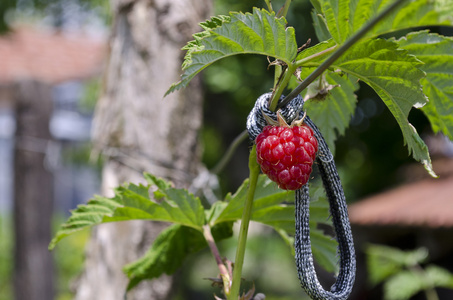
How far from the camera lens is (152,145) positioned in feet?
5.83

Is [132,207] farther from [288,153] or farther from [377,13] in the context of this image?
[377,13]

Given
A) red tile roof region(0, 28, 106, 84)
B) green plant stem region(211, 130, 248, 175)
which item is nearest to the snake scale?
green plant stem region(211, 130, 248, 175)

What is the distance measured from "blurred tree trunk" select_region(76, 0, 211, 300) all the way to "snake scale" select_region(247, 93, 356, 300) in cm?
113

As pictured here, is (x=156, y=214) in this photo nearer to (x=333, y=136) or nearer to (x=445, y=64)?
(x=333, y=136)

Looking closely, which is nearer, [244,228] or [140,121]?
[244,228]

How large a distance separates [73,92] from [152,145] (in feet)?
25.9

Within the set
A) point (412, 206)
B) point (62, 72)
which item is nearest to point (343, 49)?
point (412, 206)

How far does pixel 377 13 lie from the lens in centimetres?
59

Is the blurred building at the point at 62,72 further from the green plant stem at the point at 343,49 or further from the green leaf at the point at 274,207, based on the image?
the green plant stem at the point at 343,49

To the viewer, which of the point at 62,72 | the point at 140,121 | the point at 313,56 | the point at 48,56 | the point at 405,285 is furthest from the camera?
the point at 48,56

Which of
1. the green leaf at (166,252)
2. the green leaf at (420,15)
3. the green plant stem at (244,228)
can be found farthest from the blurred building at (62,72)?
the green leaf at (420,15)

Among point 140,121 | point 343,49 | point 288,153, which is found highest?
point 343,49

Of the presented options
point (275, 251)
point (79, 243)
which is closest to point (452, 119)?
point (79, 243)

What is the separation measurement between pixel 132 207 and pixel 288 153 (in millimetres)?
327
